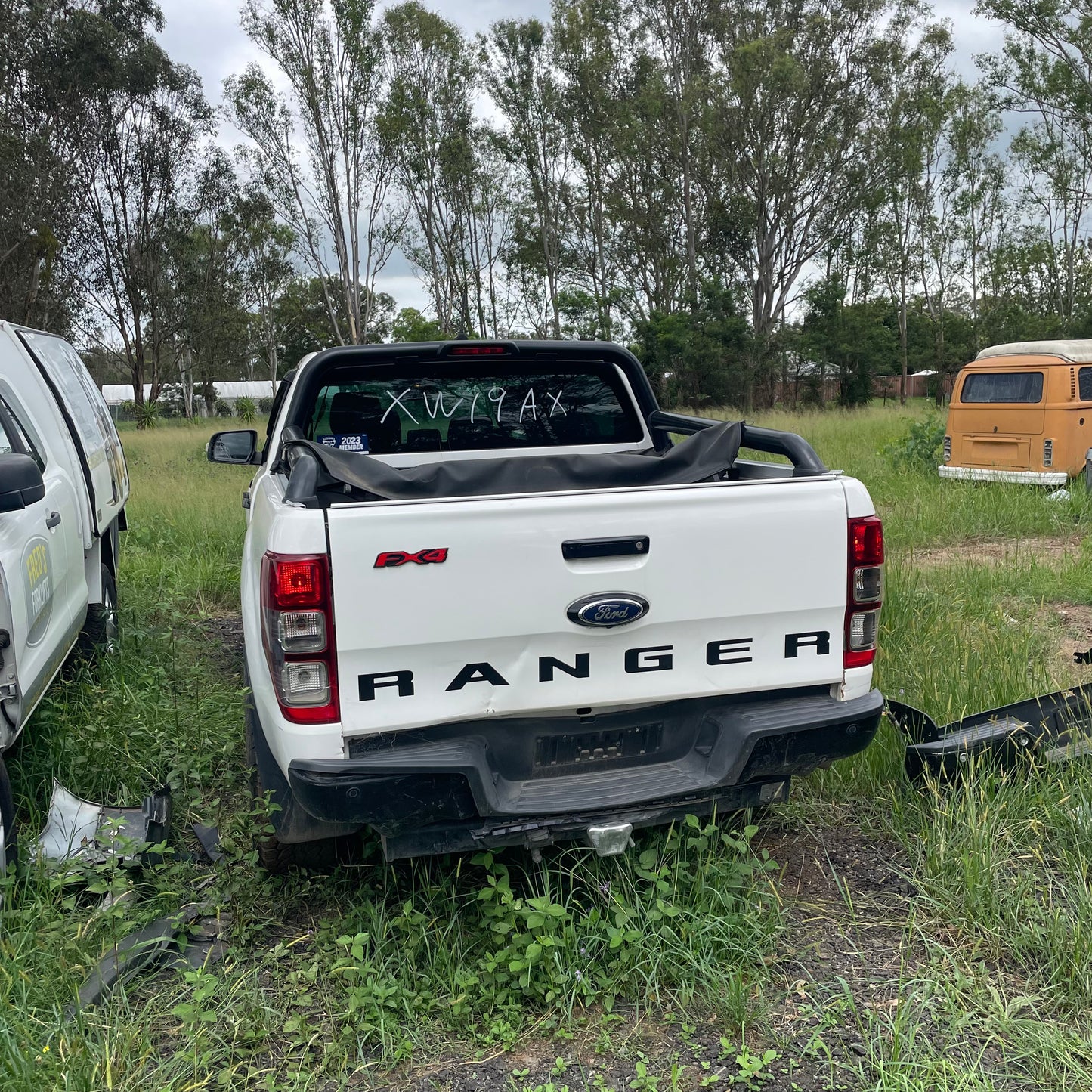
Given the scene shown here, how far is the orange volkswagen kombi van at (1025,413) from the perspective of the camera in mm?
10523

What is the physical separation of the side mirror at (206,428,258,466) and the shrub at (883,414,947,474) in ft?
34.6

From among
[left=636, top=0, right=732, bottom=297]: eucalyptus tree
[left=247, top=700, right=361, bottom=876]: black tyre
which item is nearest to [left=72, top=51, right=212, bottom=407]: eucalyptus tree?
[left=636, top=0, right=732, bottom=297]: eucalyptus tree

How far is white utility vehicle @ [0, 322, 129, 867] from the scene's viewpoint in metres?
3.05

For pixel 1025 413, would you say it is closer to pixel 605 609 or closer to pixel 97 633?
pixel 605 609

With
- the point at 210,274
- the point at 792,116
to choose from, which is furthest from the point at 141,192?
the point at 792,116

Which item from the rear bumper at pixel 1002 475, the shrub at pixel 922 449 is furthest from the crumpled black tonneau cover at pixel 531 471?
the shrub at pixel 922 449

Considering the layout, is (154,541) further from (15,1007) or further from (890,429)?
(890,429)

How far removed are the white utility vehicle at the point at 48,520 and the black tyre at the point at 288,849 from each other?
2.44ft

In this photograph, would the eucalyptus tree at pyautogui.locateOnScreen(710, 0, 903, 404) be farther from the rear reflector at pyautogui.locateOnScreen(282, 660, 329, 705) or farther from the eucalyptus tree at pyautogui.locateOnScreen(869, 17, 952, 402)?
the rear reflector at pyautogui.locateOnScreen(282, 660, 329, 705)

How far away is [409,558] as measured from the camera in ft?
8.00

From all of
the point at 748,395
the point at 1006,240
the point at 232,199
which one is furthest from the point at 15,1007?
the point at 1006,240

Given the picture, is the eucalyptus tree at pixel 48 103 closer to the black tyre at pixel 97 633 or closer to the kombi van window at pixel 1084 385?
the black tyre at pixel 97 633

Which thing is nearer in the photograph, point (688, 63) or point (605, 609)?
point (605, 609)

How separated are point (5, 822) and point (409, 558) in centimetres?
162
